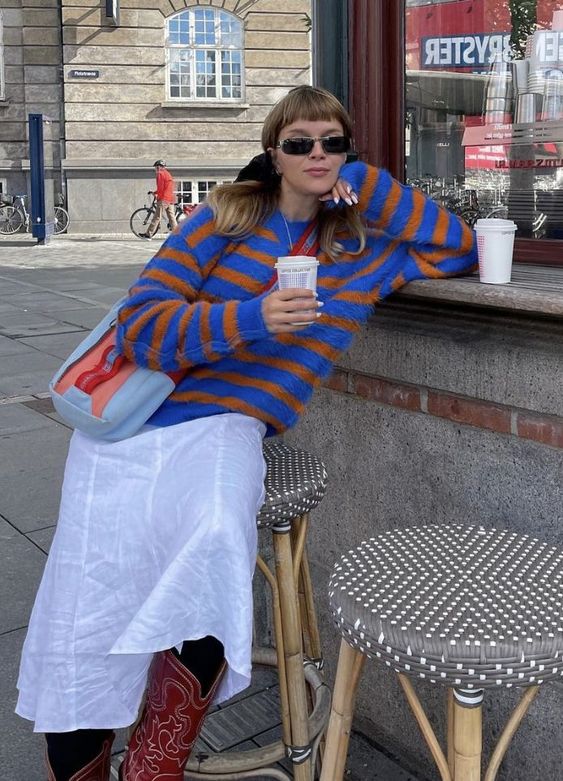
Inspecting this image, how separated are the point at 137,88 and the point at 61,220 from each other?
341 centimetres

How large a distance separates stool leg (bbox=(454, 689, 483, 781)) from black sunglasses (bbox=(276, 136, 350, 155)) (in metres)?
1.28

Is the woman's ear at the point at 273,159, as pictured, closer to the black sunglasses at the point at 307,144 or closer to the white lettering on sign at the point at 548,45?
the black sunglasses at the point at 307,144

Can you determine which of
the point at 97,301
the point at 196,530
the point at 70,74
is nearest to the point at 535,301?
the point at 196,530

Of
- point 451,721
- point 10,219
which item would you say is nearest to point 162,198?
point 10,219

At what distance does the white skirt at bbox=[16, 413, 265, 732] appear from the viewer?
6.97 feet

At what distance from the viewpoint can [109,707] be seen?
2182 mm

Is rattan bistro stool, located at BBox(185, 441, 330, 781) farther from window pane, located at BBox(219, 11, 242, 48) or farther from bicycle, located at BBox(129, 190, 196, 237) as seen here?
window pane, located at BBox(219, 11, 242, 48)

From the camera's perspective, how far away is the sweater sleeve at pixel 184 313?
212 cm

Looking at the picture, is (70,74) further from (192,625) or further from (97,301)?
(192,625)

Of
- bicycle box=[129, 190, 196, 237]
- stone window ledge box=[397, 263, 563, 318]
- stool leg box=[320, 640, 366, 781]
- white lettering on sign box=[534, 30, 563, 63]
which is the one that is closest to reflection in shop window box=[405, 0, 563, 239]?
white lettering on sign box=[534, 30, 563, 63]

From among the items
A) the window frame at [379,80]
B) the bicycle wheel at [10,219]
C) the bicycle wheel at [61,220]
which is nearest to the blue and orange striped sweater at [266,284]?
the window frame at [379,80]

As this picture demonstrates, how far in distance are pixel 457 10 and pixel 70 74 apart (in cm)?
1980

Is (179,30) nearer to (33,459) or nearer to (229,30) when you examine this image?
(229,30)

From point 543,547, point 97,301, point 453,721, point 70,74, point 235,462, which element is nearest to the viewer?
point 453,721
